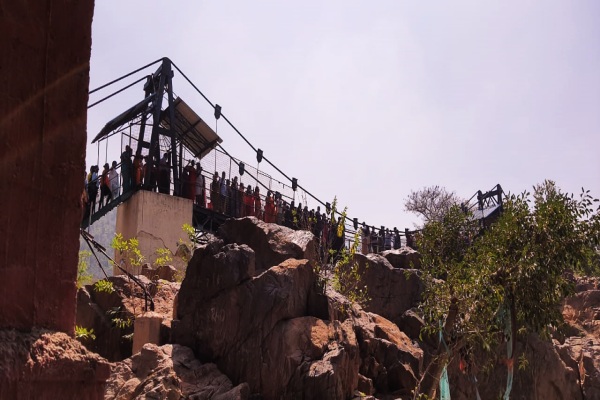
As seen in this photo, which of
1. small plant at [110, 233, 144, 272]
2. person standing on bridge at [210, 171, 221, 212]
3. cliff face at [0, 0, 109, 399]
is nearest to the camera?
cliff face at [0, 0, 109, 399]

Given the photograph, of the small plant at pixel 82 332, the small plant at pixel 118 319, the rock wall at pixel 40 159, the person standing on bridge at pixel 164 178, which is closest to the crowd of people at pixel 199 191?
the person standing on bridge at pixel 164 178

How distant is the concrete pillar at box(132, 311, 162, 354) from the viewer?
9.20 meters

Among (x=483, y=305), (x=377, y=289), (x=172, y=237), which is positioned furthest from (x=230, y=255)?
(x=172, y=237)

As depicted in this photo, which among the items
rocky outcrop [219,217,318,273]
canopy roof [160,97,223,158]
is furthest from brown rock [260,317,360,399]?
canopy roof [160,97,223,158]

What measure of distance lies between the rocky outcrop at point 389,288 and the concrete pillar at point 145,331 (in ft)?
18.8

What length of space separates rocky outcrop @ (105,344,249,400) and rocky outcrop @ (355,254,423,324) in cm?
597

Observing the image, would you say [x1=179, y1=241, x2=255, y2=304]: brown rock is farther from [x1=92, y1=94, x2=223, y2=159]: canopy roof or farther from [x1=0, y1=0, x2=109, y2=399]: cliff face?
[x1=92, y1=94, x2=223, y2=159]: canopy roof

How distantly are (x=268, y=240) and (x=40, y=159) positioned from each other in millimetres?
9007

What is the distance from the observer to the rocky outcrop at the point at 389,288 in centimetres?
1407

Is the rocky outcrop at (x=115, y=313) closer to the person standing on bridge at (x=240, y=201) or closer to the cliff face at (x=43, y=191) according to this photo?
the cliff face at (x=43, y=191)

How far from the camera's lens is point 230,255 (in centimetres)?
950

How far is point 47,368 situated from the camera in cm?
177

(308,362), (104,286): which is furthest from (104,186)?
(308,362)

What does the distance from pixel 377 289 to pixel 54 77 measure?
41.8 feet
